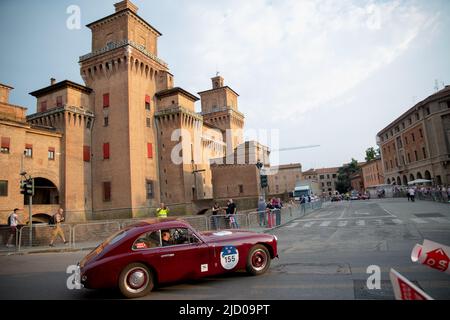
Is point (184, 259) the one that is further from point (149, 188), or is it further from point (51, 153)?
point (51, 153)

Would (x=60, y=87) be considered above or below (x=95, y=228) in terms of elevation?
above

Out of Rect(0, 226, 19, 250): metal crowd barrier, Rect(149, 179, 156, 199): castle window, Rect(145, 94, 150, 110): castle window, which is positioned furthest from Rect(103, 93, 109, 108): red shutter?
Rect(0, 226, 19, 250): metal crowd barrier

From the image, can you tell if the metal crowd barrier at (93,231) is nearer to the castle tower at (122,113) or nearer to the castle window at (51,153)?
the castle tower at (122,113)

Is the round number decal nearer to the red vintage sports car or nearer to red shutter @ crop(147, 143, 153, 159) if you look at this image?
the red vintage sports car

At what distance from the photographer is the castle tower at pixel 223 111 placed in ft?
190

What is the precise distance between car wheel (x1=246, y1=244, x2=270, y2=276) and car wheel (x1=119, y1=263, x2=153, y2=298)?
2.19 m

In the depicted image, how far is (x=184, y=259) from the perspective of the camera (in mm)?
6039

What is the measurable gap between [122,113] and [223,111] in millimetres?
25865

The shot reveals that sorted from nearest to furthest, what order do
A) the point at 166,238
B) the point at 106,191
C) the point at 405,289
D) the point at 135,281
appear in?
1. the point at 405,289
2. the point at 135,281
3. the point at 166,238
4. the point at 106,191

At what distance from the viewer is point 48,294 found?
611cm

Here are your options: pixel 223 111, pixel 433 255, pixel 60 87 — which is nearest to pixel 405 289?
pixel 433 255

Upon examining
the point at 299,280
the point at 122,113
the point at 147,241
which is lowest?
the point at 299,280

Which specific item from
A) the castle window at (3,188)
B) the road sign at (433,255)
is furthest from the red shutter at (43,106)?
the road sign at (433,255)

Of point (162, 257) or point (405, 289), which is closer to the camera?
point (405, 289)
